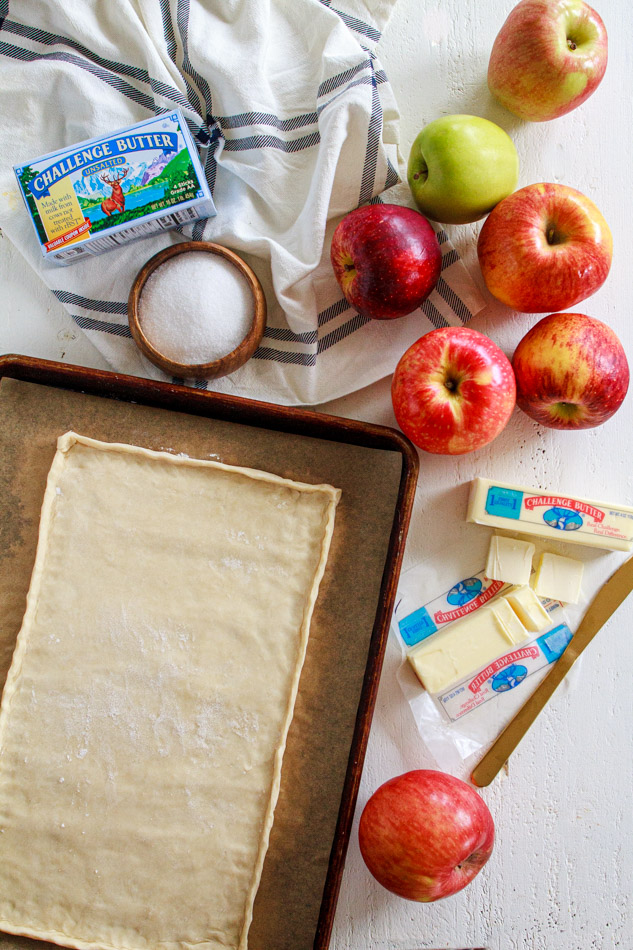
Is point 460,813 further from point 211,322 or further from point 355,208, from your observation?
point 355,208

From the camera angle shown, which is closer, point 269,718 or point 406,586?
point 269,718

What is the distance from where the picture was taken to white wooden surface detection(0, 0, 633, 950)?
1.08 metres

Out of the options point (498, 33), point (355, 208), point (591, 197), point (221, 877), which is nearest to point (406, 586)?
point (221, 877)

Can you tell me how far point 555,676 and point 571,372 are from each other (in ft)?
1.70

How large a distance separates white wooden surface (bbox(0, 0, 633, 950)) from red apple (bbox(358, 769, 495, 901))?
0.28ft

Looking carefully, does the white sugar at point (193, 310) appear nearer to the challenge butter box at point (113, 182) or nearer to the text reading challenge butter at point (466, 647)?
the challenge butter box at point (113, 182)

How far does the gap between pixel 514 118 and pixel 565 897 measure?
1367mm

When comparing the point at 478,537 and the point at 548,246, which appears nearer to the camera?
the point at 548,246

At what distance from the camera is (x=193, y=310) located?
977 millimetres

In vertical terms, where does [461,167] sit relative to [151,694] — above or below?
above

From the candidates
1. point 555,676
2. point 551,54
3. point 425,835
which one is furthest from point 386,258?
point 425,835

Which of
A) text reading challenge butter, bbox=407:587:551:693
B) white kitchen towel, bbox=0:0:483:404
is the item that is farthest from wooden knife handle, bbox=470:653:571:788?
white kitchen towel, bbox=0:0:483:404

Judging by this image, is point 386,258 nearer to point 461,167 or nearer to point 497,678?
point 461,167

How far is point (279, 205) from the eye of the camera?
3.47ft
